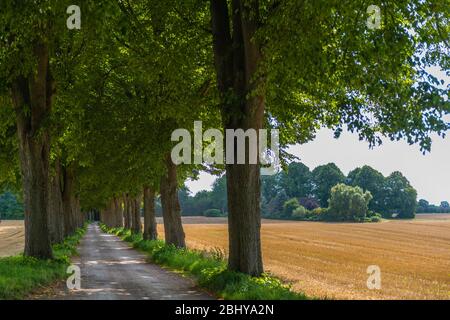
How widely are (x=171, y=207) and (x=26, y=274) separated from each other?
1430 centimetres

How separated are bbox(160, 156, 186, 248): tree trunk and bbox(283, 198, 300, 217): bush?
383 feet

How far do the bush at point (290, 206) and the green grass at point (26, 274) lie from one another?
126388 mm

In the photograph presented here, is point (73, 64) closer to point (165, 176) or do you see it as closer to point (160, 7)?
point (160, 7)

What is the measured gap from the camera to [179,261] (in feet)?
77.4

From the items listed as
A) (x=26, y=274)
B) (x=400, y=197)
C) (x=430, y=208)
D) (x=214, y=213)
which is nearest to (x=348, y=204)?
(x=400, y=197)

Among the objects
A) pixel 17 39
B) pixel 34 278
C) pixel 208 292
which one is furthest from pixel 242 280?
pixel 17 39

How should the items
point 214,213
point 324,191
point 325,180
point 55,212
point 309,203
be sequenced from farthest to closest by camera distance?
point 214,213
point 325,180
point 324,191
point 309,203
point 55,212

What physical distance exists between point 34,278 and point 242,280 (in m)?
6.04

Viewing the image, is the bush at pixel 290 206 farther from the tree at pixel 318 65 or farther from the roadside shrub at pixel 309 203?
the tree at pixel 318 65

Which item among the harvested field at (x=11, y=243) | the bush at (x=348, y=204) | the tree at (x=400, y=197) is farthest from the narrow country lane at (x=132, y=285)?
the tree at (x=400, y=197)

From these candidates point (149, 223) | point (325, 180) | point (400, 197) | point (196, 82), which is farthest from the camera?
point (325, 180)

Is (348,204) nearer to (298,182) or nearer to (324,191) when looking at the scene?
(324,191)

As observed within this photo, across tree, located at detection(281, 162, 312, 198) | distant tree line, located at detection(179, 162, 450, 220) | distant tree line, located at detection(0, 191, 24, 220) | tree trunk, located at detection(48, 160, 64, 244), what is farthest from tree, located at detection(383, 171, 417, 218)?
tree trunk, located at detection(48, 160, 64, 244)

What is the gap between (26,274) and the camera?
1623 centimetres
